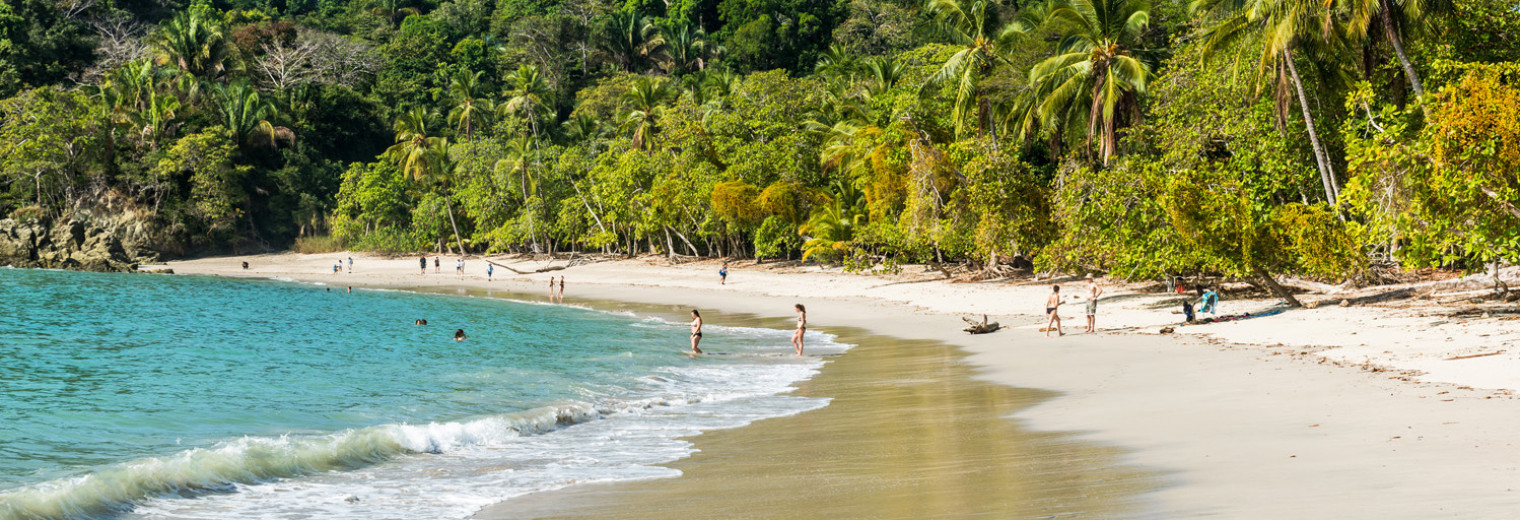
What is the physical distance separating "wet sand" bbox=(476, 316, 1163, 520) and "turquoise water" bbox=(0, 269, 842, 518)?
2.13ft

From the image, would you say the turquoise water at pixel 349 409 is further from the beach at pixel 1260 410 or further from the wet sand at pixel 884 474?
the beach at pixel 1260 410

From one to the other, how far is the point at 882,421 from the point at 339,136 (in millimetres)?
76952

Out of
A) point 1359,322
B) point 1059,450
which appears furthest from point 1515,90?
point 1059,450

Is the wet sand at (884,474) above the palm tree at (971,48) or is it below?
below

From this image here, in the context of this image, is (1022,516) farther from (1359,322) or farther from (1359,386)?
(1359,322)

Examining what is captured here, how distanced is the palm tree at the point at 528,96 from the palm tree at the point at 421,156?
506cm

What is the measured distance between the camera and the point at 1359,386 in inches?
448

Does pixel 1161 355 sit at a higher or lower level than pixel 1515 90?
lower

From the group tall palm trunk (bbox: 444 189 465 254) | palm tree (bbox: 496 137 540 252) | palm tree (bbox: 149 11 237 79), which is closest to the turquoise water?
palm tree (bbox: 496 137 540 252)

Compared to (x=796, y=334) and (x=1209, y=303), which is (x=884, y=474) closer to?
(x=796, y=334)

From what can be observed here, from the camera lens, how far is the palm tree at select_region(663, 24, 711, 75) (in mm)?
76125

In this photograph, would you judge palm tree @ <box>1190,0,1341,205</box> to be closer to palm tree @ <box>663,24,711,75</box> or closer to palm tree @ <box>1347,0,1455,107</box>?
palm tree @ <box>1347,0,1455,107</box>

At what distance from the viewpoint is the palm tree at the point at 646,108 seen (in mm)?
53469

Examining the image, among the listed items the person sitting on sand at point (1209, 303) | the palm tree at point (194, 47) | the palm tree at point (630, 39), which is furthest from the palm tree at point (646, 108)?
the palm tree at point (194, 47)
